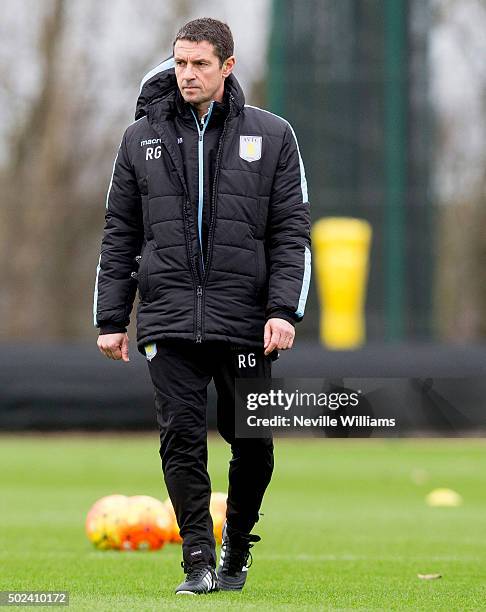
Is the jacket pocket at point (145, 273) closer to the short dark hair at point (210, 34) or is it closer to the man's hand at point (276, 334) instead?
the man's hand at point (276, 334)

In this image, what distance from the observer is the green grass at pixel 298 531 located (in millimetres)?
5988

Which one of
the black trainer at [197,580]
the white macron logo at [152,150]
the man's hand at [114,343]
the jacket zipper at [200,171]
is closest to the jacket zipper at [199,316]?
the jacket zipper at [200,171]

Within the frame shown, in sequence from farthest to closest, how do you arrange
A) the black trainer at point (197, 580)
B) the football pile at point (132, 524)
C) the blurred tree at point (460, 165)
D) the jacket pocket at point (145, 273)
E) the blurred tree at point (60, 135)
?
the blurred tree at point (60, 135) < the blurred tree at point (460, 165) < the football pile at point (132, 524) < the jacket pocket at point (145, 273) < the black trainer at point (197, 580)

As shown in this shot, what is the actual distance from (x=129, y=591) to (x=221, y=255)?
1.34 m

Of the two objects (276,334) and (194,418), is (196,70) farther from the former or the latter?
(194,418)

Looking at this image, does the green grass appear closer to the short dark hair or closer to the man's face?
Result: the man's face

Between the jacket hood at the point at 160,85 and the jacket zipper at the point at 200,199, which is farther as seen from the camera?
the jacket hood at the point at 160,85

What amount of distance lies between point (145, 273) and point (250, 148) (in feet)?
2.01

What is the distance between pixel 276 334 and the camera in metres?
5.77

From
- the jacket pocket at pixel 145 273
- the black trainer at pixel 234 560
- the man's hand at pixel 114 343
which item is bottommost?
the black trainer at pixel 234 560

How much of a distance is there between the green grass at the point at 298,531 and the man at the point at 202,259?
0.51m

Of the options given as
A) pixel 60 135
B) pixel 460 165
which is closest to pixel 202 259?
pixel 460 165

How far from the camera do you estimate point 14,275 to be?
104ft

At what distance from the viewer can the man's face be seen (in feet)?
19.1
